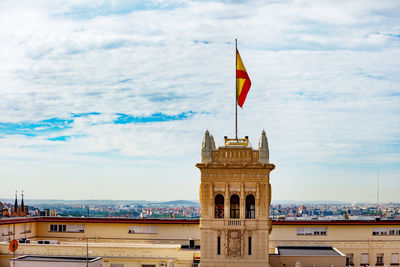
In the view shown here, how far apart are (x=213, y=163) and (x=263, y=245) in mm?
8337

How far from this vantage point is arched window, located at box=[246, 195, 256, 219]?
4794 cm

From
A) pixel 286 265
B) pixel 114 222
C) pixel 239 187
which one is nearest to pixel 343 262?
pixel 286 265

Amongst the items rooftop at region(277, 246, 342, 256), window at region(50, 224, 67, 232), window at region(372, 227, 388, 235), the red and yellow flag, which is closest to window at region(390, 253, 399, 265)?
window at region(372, 227, 388, 235)

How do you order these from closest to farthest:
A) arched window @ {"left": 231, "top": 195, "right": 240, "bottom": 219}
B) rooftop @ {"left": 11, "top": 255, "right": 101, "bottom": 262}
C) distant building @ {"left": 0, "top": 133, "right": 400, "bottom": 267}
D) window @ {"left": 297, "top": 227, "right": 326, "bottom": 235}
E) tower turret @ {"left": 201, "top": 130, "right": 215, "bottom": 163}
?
1. tower turret @ {"left": 201, "top": 130, "right": 215, "bottom": 163}
2. distant building @ {"left": 0, "top": 133, "right": 400, "bottom": 267}
3. arched window @ {"left": 231, "top": 195, "right": 240, "bottom": 219}
4. rooftop @ {"left": 11, "top": 255, "right": 101, "bottom": 262}
5. window @ {"left": 297, "top": 227, "right": 326, "bottom": 235}

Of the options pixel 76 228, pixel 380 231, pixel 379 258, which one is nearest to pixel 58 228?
pixel 76 228

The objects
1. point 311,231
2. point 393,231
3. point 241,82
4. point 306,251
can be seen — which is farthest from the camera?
point 393,231

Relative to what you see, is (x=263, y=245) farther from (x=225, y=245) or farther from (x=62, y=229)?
(x=62, y=229)

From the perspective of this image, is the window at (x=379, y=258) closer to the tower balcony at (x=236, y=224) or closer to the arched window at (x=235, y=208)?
the tower balcony at (x=236, y=224)

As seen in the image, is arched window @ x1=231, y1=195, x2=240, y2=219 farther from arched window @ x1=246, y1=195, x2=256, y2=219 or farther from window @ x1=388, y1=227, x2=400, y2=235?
window @ x1=388, y1=227, x2=400, y2=235

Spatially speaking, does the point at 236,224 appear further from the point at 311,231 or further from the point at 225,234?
the point at 311,231

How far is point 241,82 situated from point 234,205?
11.0 m

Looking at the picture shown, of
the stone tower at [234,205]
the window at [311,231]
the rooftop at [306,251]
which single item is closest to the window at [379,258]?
the window at [311,231]

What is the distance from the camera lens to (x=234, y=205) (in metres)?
48.0

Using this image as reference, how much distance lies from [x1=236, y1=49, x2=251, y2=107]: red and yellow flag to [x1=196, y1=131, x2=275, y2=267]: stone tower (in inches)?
156
